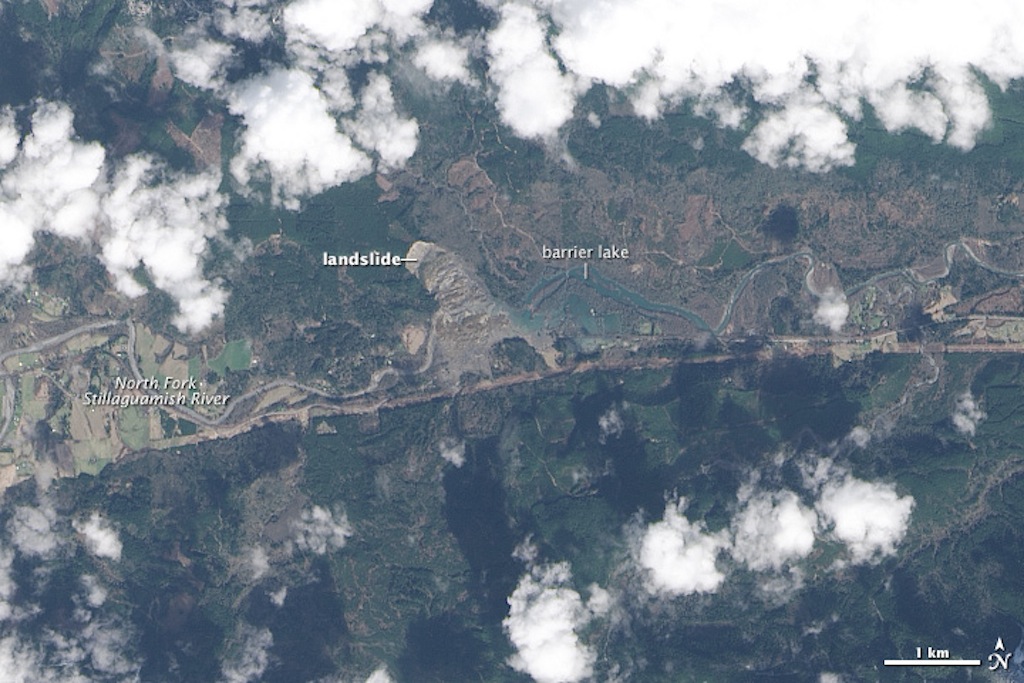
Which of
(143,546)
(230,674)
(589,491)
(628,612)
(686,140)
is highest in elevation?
(686,140)

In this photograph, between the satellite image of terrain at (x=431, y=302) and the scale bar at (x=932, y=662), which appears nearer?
the scale bar at (x=932, y=662)

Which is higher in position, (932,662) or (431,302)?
(431,302)

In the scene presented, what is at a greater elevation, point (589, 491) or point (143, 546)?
point (589, 491)

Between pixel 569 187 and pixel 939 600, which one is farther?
pixel 569 187

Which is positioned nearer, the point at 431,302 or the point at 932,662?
the point at 932,662

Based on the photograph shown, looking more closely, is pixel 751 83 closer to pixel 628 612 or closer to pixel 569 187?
pixel 569 187

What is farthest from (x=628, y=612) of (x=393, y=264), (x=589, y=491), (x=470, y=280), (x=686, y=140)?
(x=686, y=140)
